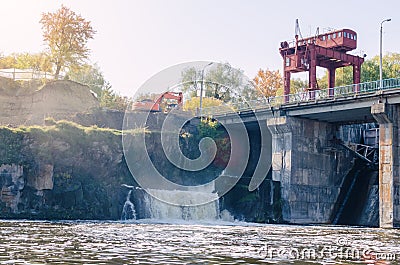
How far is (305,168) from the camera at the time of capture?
61.7m

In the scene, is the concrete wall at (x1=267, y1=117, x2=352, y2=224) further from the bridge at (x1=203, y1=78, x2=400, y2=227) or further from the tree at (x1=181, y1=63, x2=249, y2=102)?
the tree at (x1=181, y1=63, x2=249, y2=102)

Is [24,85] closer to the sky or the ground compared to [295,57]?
closer to the ground

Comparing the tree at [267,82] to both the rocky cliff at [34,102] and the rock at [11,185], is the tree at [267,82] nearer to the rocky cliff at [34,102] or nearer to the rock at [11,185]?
the rocky cliff at [34,102]

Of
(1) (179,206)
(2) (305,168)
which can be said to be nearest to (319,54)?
(2) (305,168)

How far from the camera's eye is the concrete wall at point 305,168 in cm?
6031

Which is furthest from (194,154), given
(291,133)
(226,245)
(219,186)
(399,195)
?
(226,245)

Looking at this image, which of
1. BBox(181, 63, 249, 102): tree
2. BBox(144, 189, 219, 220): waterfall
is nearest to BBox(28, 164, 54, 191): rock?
BBox(144, 189, 219, 220): waterfall

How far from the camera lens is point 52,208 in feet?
163

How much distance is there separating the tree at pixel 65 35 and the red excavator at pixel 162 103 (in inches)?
435

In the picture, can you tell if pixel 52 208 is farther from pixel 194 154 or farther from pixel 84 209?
pixel 194 154

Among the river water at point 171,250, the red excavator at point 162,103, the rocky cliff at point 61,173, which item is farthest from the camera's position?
the red excavator at point 162,103

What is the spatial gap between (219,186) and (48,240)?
35.7 meters

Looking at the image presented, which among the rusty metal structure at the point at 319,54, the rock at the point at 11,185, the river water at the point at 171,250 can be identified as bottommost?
the river water at the point at 171,250

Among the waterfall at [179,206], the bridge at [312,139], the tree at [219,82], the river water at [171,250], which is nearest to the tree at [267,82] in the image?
the tree at [219,82]
